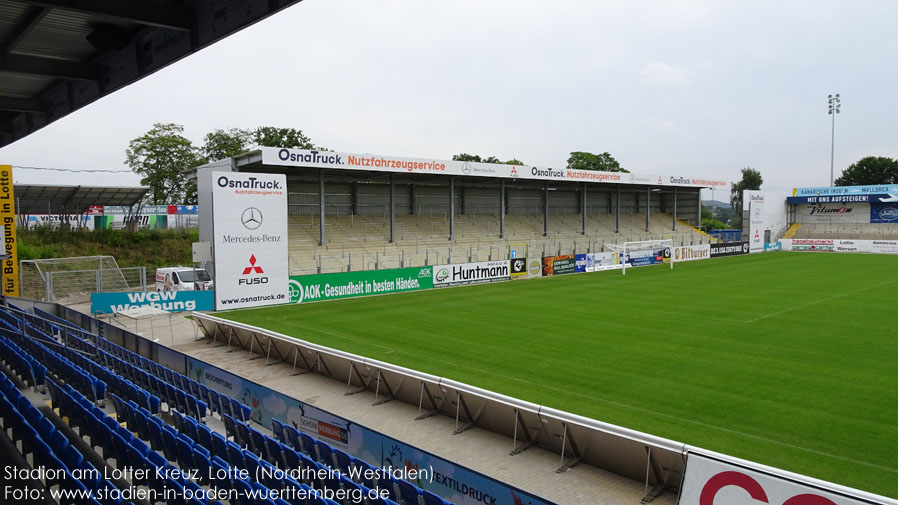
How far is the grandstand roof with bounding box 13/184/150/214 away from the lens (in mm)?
32428

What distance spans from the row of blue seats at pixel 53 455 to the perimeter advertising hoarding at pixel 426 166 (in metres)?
23.0

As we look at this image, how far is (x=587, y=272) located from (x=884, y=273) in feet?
58.8

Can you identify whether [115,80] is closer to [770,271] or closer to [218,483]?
[218,483]

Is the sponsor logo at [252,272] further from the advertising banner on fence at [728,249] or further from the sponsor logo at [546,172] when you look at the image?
the advertising banner on fence at [728,249]

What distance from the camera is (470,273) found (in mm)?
32969

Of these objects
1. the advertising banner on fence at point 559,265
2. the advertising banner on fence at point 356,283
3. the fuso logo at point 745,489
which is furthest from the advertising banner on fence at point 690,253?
the fuso logo at point 745,489

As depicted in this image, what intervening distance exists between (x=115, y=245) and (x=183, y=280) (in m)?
12.2

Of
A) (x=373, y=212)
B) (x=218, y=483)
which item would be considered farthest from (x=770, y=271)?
(x=218, y=483)

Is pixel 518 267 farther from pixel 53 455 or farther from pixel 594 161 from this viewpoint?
pixel 594 161

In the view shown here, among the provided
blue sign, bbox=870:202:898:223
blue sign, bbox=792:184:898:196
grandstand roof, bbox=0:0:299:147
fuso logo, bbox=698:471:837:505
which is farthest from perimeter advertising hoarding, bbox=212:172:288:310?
blue sign, bbox=870:202:898:223

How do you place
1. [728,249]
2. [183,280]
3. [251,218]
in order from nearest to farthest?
[251,218], [183,280], [728,249]

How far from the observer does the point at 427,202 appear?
46.1 meters

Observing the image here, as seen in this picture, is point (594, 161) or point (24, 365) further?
point (594, 161)

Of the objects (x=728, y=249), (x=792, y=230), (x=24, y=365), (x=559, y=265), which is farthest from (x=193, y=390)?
(x=792, y=230)
